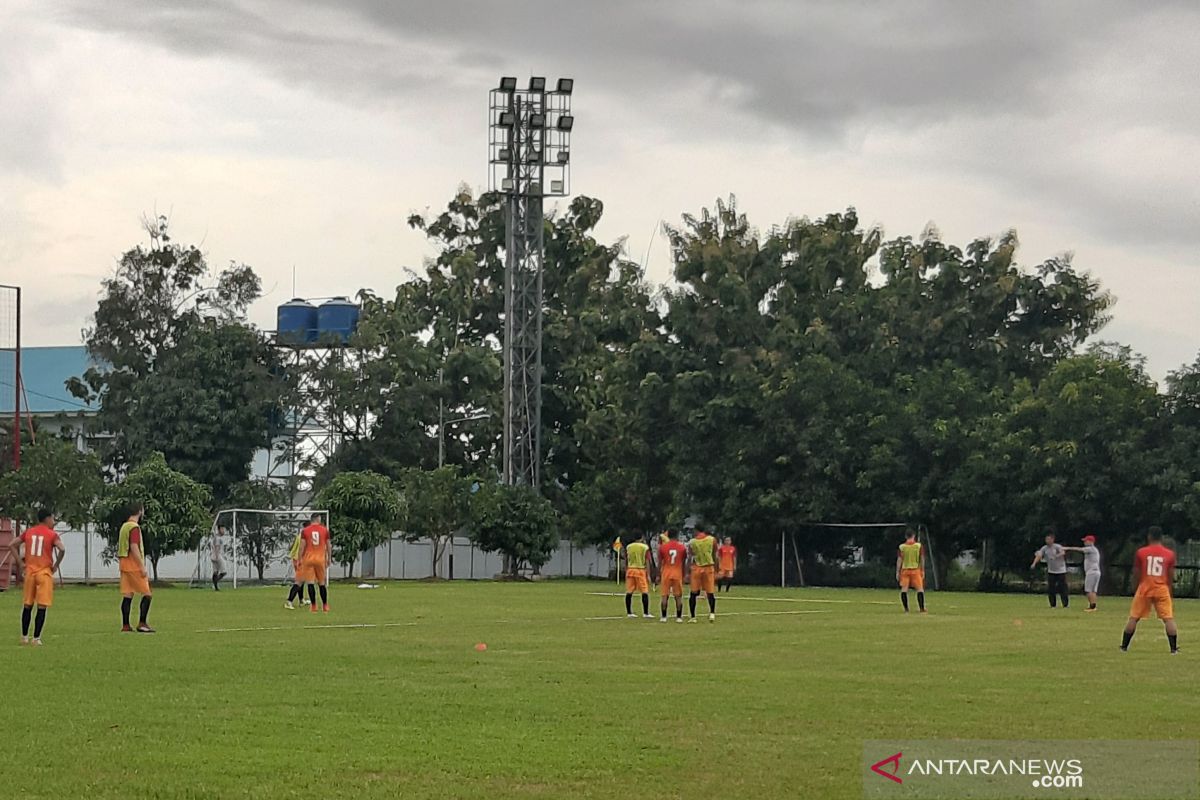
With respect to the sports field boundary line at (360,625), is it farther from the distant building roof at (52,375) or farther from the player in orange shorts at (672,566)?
the distant building roof at (52,375)

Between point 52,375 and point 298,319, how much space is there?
14034mm

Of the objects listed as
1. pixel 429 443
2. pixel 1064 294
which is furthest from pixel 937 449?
pixel 429 443

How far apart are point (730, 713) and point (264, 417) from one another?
6177 centimetres

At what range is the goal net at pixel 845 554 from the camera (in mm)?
61156

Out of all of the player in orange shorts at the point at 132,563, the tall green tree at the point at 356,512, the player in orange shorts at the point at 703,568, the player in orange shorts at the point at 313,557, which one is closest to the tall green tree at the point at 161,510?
the tall green tree at the point at 356,512

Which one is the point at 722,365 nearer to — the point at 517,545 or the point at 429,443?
the point at 517,545

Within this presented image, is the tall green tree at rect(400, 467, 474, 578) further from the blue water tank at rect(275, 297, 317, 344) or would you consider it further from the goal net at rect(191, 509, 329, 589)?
the blue water tank at rect(275, 297, 317, 344)

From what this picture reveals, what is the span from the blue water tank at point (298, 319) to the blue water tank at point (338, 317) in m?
0.33

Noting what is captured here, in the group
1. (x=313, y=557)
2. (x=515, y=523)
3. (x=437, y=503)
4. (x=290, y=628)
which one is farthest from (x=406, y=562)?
(x=290, y=628)

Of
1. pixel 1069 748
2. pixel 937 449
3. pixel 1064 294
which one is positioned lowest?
pixel 1069 748

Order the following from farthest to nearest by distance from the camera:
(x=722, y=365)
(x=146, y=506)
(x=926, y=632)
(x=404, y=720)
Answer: (x=722, y=365) < (x=146, y=506) < (x=926, y=632) < (x=404, y=720)

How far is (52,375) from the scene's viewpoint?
3371 inches

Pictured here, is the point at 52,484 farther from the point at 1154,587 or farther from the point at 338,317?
the point at 1154,587

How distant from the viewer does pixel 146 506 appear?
57250mm
